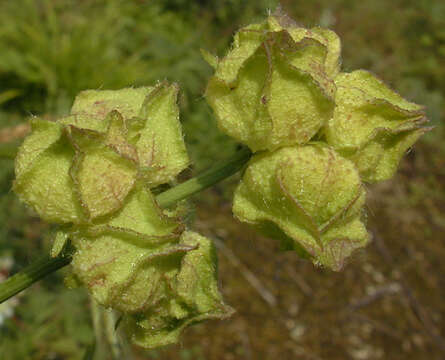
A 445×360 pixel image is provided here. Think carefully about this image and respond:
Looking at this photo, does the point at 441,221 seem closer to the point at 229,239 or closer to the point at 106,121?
the point at 229,239

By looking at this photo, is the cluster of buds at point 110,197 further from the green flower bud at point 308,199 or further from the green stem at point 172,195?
the green flower bud at point 308,199

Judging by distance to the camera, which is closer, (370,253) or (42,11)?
(370,253)

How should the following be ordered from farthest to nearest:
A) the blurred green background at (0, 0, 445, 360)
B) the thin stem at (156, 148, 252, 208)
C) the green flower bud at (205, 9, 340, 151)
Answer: the blurred green background at (0, 0, 445, 360)
the thin stem at (156, 148, 252, 208)
the green flower bud at (205, 9, 340, 151)

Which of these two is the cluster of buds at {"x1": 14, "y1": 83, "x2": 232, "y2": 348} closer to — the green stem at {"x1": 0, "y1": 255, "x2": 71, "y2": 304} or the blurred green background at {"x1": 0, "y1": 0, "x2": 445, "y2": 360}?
the green stem at {"x1": 0, "y1": 255, "x2": 71, "y2": 304}

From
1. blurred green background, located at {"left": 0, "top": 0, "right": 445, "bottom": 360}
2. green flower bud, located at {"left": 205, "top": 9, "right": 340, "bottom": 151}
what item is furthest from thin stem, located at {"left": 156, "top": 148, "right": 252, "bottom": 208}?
blurred green background, located at {"left": 0, "top": 0, "right": 445, "bottom": 360}

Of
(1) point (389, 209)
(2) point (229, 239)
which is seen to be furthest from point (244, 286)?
(1) point (389, 209)

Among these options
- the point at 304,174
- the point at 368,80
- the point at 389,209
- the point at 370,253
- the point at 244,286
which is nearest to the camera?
the point at 304,174

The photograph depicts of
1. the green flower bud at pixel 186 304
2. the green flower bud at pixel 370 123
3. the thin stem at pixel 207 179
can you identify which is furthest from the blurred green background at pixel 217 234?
the green flower bud at pixel 370 123

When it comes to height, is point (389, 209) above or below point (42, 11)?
below
